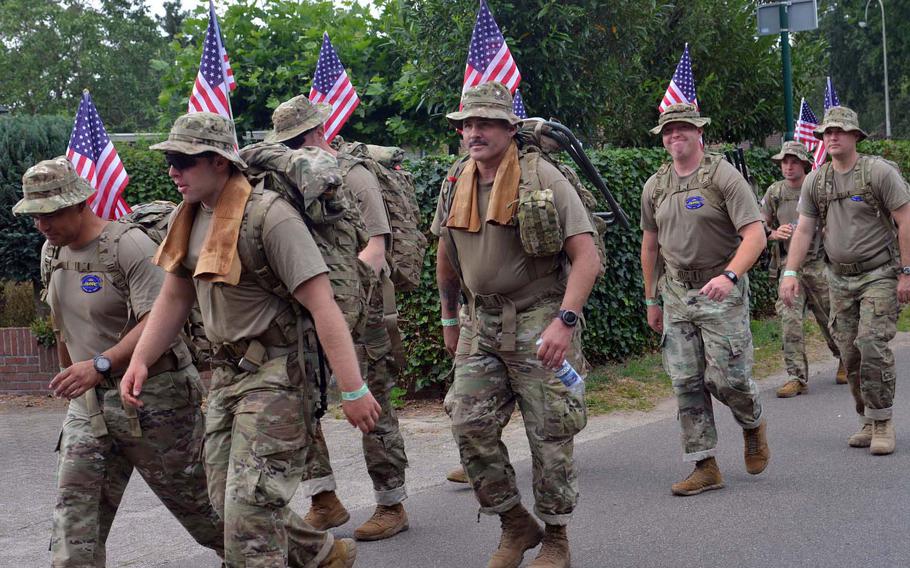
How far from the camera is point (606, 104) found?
13500 millimetres

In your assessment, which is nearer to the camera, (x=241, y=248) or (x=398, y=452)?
(x=241, y=248)

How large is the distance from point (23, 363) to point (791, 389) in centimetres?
724

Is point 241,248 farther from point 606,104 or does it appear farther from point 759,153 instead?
point 759,153

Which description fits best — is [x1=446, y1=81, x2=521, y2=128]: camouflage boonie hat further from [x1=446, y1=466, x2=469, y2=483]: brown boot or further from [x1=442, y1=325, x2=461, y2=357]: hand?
[x1=446, y1=466, x2=469, y2=483]: brown boot

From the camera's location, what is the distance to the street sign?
14.8 metres

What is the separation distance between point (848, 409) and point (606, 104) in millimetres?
5503

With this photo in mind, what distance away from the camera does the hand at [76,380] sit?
4.64 meters

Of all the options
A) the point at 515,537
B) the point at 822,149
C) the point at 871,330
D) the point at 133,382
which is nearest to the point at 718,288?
the point at 871,330

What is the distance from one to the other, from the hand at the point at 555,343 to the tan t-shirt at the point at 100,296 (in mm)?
1577

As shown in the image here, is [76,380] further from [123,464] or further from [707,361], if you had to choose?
[707,361]

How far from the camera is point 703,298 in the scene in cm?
676

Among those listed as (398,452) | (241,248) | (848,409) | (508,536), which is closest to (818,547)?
(508,536)

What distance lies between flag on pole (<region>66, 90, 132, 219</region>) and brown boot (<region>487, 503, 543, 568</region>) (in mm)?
4094

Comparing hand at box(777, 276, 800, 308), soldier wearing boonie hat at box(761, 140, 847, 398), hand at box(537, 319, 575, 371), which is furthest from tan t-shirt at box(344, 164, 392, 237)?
soldier wearing boonie hat at box(761, 140, 847, 398)
